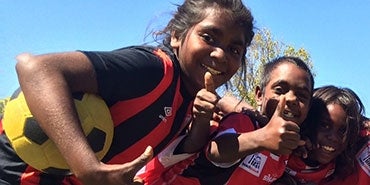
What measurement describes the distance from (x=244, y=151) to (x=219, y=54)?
21.4 inches

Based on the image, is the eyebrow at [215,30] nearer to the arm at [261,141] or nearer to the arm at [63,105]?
the arm at [261,141]

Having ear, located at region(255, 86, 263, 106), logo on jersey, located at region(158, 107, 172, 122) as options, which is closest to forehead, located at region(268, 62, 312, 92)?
ear, located at region(255, 86, 263, 106)

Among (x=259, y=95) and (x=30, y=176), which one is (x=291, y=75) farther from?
(x=30, y=176)

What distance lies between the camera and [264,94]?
12.7ft

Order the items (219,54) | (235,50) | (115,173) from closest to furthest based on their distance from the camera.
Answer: (115,173) < (219,54) < (235,50)

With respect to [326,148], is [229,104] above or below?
above

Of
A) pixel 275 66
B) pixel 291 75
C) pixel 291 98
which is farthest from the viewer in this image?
pixel 275 66

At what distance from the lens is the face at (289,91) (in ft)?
11.6

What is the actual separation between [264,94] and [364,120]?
0.97 meters

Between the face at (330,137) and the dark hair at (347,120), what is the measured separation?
0.12 feet

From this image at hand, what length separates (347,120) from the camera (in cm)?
389

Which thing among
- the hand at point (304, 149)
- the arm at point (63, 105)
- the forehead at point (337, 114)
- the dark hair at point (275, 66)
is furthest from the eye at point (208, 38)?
the forehead at point (337, 114)

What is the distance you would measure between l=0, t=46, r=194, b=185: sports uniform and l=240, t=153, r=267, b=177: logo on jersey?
109 cm

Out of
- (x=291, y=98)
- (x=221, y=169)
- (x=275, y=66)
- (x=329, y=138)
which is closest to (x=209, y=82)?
(x=221, y=169)
